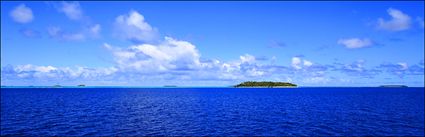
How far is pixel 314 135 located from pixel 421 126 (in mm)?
22661

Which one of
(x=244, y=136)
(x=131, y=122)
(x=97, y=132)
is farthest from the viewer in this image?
(x=131, y=122)

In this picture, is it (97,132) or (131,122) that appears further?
(131,122)

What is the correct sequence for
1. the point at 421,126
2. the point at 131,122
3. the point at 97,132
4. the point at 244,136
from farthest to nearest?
1. the point at 131,122
2. the point at 421,126
3. the point at 97,132
4. the point at 244,136

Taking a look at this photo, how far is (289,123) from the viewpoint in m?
58.9

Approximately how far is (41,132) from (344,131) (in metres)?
44.7

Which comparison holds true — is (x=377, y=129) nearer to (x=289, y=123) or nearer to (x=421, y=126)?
(x=421, y=126)

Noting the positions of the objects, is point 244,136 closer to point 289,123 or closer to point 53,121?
point 289,123

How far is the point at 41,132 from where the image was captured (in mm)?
48312

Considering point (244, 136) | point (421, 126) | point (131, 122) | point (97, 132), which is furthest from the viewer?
point (131, 122)

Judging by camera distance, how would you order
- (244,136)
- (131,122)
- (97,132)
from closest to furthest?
(244,136) < (97,132) < (131,122)

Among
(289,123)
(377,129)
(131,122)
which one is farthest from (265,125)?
(131,122)

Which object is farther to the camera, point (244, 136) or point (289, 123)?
point (289, 123)

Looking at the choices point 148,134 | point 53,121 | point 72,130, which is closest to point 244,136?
point 148,134

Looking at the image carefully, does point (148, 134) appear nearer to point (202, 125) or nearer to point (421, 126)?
point (202, 125)
